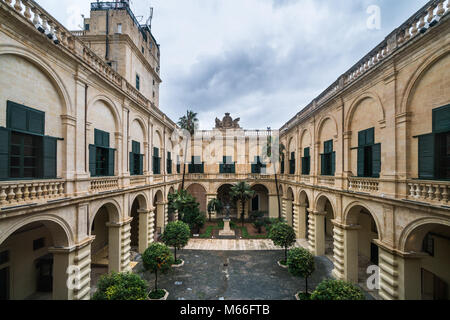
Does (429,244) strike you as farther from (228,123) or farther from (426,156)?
(228,123)

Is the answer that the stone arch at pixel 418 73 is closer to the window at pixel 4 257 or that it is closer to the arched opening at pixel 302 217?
the arched opening at pixel 302 217

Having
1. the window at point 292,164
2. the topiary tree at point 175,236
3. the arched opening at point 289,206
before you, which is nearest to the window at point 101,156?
the topiary tree at point 175,236

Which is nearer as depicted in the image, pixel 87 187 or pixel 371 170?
pixel 87 187

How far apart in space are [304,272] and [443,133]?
9.34 m

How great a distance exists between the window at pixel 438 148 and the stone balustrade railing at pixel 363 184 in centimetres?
257

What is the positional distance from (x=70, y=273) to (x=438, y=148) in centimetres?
1643

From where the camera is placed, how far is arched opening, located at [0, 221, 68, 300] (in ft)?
30.9

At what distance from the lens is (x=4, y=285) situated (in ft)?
35.8

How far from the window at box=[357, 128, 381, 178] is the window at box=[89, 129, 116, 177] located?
15350mm

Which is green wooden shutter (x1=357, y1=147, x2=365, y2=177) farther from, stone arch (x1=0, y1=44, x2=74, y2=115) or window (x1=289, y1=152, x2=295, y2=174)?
stone arch (x1=0, y1=44, x2=74, y2=115)

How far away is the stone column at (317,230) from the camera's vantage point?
58.8ft
